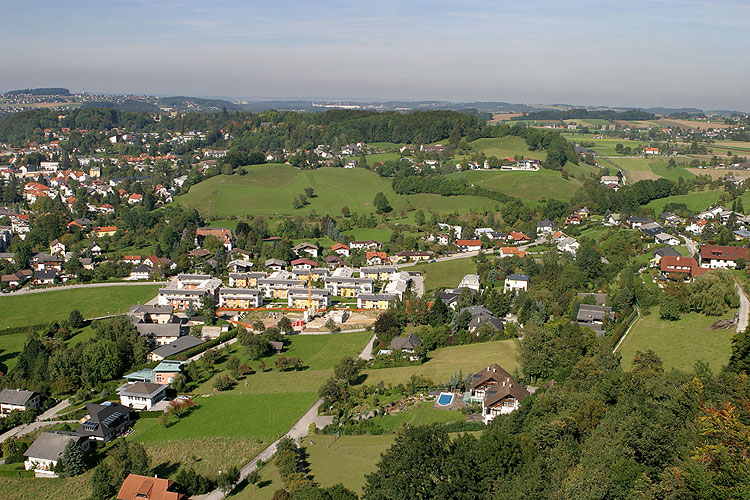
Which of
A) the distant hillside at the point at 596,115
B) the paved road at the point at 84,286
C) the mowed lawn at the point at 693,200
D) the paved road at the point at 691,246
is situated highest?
the distant hillside at the point at 596,115

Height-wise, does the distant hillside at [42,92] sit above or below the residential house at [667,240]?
above

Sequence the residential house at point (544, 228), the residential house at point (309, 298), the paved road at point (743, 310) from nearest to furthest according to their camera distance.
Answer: the paved road at point (743, 310), the residential house at point (309, 298), the residential house at point (544, 228)

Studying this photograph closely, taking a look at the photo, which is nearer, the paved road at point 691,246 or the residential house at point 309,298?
the residential house at point 309,298

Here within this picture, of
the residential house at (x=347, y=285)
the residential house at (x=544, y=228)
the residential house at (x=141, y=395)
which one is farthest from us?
the residential house at (x=544, y=228)

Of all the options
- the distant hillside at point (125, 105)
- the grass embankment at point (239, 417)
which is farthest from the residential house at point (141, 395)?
the distant hillside at point (125, 105)

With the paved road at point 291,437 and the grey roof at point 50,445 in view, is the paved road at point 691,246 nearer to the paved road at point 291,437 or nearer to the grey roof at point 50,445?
the paved road at point 291,437
